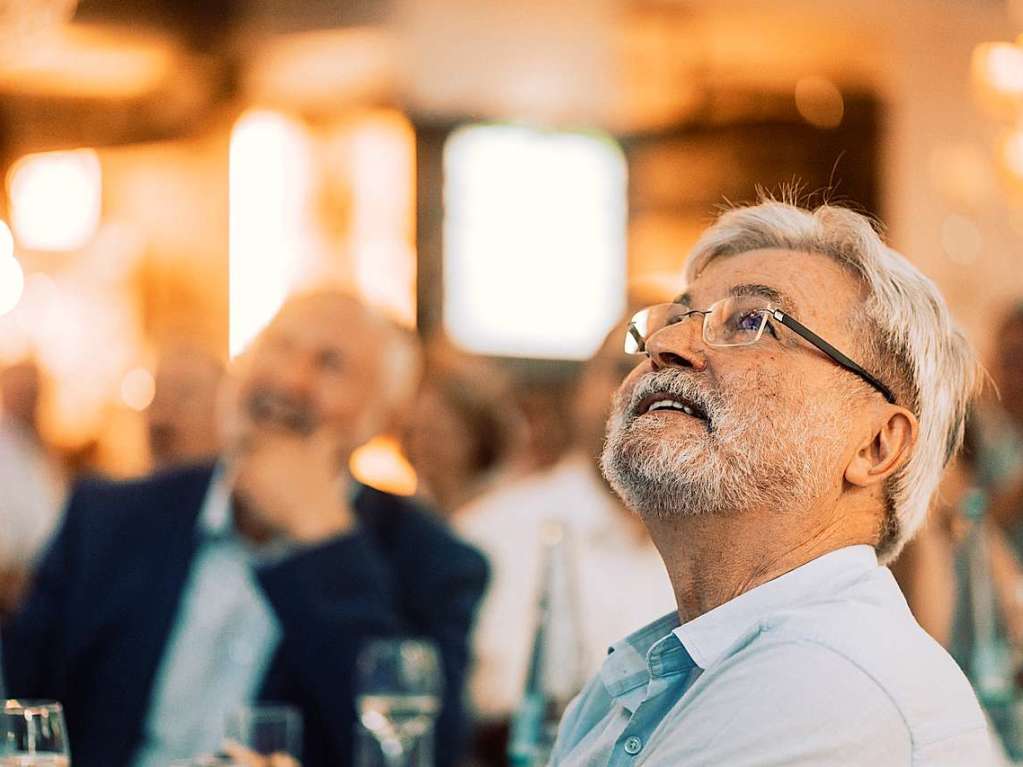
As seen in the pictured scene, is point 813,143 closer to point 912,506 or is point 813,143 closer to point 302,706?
point 302,706

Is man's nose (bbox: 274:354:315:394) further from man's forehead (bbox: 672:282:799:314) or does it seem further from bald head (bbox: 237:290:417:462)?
man's forehead (bbox: 672:282:799:314)

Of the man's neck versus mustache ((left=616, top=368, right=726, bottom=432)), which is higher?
mustache ((left=616, top=368, right=726, bottom=432))

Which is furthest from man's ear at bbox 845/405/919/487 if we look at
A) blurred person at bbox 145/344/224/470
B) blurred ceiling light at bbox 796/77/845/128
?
blurred ceiling light at bbox 796/77/845/128

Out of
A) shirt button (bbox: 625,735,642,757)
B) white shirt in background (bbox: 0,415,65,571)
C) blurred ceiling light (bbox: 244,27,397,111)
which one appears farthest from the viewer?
blurred ceiling light (bbox: 244,27,397,111)

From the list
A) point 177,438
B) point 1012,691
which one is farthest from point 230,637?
point 177,438

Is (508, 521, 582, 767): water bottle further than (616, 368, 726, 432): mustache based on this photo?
Yes

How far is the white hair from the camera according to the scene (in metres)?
1.57

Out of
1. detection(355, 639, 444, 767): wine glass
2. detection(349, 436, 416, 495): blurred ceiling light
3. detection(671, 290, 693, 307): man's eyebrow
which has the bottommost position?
detection(349, 436, 416, 495): blurred ceiling light

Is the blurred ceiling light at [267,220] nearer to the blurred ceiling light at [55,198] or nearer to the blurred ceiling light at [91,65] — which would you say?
the blurred ceiling light at [91,65]

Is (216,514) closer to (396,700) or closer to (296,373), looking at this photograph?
(296,373)

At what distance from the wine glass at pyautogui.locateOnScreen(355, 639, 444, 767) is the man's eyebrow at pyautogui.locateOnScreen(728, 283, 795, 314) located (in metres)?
0.78

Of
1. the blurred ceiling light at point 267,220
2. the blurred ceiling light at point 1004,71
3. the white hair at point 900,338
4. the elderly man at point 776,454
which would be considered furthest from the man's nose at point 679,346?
the blurred ceiling light at point 267,220

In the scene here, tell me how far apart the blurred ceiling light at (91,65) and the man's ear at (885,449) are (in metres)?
6.74

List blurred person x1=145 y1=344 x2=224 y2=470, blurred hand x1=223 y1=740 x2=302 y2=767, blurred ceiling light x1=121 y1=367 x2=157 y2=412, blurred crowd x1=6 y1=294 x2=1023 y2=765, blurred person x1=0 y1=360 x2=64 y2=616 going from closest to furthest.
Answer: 1. blurred hand x1=223 y1=740 x2=302 y2=767
2. blurred crowd x1=6 y1=294 x2=1023 y2=765
3. blurred person x1=145 y1=344 x2=224 y2=470
4. blurred person x1=0 y1=360 x2=64 y2=616
5. blurred ceiling light x1=121 y1=367 x2=157 y2=412
